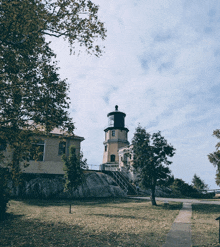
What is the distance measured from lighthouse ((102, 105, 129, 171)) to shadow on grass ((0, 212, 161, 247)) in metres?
41.0

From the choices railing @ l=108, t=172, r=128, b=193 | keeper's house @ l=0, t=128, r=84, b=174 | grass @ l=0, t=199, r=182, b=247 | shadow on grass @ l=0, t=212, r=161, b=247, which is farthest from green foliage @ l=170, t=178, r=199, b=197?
shadow on grass @ l=0, t=212, r=161, b=247

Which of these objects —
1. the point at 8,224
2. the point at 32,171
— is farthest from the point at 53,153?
the point at 8,224

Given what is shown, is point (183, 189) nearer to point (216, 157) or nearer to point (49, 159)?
point (216, 157)

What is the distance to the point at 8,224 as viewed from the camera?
36.6 ft

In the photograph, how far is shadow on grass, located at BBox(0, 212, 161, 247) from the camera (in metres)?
8.04

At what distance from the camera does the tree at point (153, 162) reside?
19.9 m

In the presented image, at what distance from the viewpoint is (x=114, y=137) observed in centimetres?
5597

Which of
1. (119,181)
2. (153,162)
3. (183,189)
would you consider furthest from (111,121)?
(153,162)

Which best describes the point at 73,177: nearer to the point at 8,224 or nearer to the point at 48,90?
the point at 8,224

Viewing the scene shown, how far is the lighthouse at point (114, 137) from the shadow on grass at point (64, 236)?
135ft

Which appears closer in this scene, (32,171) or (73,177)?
(73,177)

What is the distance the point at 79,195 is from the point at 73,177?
11.5 metres

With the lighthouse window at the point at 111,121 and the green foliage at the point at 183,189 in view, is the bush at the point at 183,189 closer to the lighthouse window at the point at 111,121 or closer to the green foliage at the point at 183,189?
the green foliage at the point at 183,189

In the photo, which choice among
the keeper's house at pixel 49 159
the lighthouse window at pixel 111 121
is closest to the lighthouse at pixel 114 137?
the lighthouse window at pixel 111 121
